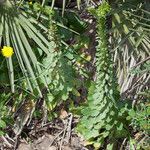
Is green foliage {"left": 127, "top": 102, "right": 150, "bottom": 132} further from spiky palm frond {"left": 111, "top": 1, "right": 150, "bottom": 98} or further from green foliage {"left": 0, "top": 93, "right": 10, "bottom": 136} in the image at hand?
green foliage {"left": 0, "top": 93, "right": 10, "bottom": 136}

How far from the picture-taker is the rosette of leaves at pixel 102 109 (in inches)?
117

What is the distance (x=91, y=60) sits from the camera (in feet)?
12.0

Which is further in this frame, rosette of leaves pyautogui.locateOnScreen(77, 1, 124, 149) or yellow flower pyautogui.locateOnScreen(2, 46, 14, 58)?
yellow flower pyautogui.locateOnScreen(2, 46, 14, 58)

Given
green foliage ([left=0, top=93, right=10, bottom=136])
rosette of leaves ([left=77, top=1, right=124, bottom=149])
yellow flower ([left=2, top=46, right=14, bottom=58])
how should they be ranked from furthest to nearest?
green foliage ([left=0, top=93, right=10, bottom=136]) → yellow flower ([left=2, top=46, right=14, bottom=58]) → rosette of leaves ([left=77, top=1, right=124, bottom=149])

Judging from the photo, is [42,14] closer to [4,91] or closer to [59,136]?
[4,91]

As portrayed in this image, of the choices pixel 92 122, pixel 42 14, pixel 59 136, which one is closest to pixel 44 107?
pixel 59 136

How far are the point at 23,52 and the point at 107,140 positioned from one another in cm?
92

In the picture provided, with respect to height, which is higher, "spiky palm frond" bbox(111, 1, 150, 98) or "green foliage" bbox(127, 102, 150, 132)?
"spiky palm frond" bbox(111, 1, 150, 98)

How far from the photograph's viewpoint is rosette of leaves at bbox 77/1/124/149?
2967 millimetres

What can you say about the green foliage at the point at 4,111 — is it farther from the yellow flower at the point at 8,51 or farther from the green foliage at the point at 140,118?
the green foliage at the point at 140,118

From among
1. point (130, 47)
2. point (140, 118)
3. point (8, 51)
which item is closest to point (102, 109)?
point (140, 118)

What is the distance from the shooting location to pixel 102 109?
3.13m

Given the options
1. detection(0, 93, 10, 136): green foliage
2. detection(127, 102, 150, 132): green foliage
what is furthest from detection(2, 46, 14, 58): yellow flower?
detection(127, 102, 150, 132): green foliage

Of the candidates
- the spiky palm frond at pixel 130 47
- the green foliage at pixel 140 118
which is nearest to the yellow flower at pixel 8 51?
the spiky palm frond at pixel 130 47
